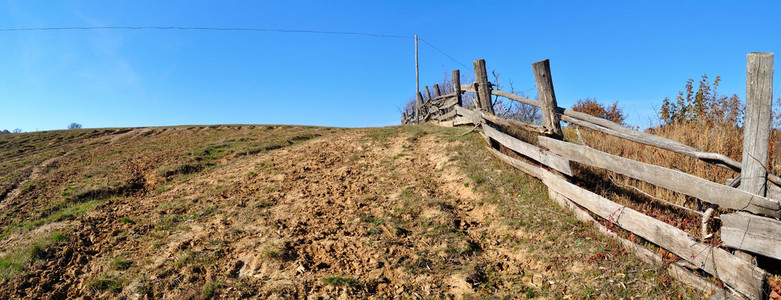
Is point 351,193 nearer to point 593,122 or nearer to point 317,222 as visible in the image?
point 317,222

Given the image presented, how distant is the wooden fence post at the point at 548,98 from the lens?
6.12 m

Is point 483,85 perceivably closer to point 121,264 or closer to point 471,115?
point 471,115

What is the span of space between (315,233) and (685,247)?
167 inches

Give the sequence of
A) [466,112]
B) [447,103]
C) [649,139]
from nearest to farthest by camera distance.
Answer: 1. [649,139]
2. [466,112]
3. [447,103]

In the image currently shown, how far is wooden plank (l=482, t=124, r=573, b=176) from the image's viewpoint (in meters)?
5.50

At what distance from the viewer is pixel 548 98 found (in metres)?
6.17

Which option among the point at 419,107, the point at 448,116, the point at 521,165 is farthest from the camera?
the point at 419,107

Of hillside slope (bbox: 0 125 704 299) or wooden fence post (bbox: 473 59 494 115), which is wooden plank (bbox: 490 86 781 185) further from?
wooden fence post (bbox: 473 59 494 115)

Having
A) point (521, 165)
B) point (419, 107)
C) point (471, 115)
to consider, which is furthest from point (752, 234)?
point (419, 107)

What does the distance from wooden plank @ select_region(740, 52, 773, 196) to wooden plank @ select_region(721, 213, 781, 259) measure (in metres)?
0.28

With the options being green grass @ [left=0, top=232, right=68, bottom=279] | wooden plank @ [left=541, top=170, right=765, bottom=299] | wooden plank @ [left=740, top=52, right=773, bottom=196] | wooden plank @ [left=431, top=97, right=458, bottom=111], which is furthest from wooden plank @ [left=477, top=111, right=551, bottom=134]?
green grass @ [left=0, top=232, right=68, bottom=279]

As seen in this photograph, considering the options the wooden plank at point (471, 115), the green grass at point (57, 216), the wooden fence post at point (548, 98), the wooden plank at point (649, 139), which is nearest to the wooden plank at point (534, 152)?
the wooden fence post at point (548, 98)

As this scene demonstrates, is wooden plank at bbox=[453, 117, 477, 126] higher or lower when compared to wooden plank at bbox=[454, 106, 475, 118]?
lower

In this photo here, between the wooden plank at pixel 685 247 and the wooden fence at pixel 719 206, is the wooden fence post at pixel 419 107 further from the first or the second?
the wooden plank at pixel 685 247
